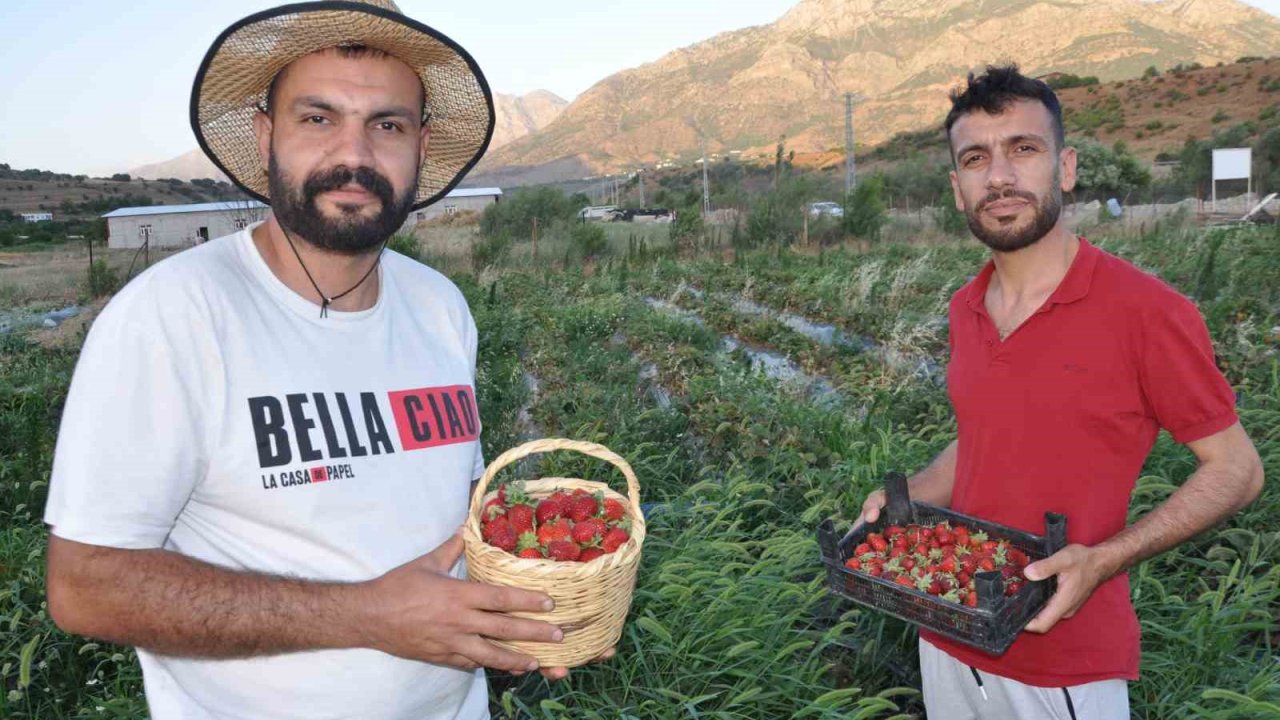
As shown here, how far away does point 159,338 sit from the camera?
143 cm

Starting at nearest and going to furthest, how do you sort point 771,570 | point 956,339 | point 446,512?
point 446,512
point 956,339
point 771,570

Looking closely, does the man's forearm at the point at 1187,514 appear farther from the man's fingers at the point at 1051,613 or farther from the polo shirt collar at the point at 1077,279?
the polo shirt collar at the point at 1077,279

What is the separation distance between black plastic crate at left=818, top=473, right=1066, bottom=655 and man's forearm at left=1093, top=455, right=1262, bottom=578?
124 mm

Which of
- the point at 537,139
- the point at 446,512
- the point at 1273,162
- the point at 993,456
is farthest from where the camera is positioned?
the point at 537,139

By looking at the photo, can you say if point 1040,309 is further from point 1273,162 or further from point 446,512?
point 1273,162

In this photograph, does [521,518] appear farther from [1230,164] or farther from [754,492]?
[1230,164]

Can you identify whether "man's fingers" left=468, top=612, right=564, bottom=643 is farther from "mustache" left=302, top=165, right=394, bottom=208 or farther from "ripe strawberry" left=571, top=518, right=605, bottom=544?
"mustache" left=302, top=165, right=394, bottom=208

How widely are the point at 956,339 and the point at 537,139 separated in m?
156

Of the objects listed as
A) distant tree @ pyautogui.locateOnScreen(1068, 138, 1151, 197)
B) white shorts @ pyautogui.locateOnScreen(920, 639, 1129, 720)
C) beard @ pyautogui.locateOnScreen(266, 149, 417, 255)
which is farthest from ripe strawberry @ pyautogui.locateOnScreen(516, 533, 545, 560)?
distant tree @ pyautogui.locateOnScreen(1068, 138, 1151, 197)

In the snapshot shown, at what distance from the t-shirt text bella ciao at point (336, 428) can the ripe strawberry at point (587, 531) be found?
12.6 inches

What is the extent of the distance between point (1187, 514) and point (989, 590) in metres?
0.53

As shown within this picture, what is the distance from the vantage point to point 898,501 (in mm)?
2506

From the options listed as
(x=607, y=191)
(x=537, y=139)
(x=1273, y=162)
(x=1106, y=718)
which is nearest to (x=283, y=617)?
(x=1106, y=718)

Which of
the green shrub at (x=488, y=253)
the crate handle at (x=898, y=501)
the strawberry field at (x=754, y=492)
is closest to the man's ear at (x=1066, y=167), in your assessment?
the crate handle at (x=898, y=501)
